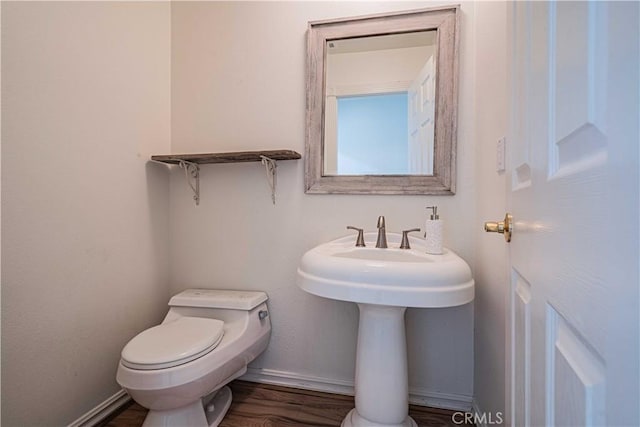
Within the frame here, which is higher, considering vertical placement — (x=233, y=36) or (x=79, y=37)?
(x=233, y=36)

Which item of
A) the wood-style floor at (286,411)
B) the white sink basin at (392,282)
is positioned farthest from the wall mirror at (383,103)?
the wood-style floor at (286,411)

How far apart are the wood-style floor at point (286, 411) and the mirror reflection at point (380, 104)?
3.58ft

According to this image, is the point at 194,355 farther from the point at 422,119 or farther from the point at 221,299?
the point at 422,119

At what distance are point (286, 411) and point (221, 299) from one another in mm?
594

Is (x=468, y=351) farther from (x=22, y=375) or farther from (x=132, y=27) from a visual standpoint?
(x=132, y=27)

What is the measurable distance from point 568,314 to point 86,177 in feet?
5.12

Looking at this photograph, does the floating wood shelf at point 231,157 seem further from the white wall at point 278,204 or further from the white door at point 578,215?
the white door at point 578,215

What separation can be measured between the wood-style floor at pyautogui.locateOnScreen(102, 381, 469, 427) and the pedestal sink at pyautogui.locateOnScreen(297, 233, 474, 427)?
0.18 meters

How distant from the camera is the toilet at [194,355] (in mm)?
1051

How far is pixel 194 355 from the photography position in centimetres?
111

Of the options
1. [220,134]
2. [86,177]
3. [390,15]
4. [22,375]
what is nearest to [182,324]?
[22,375]

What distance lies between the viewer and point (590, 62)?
0.33 m

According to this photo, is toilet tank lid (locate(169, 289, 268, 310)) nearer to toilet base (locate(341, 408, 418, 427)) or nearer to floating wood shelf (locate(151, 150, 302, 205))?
floating wood shelf (locate(151, 150, 302, 205))

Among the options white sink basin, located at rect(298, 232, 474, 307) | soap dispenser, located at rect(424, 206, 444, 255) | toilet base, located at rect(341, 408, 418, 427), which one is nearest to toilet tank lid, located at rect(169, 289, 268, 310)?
white sink basin, located at rect(298, 232, 474, 307)
